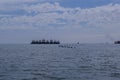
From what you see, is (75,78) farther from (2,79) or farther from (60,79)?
(2,79)

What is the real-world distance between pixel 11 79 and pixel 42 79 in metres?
4.18

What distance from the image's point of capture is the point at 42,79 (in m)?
39.1

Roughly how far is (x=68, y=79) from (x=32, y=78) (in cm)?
508

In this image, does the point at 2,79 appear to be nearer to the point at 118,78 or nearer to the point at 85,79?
the point at 85,79

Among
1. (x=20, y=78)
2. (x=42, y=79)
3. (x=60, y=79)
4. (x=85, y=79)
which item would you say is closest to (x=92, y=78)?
(x=85, y=79)

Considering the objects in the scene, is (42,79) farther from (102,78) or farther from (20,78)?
(102,78)

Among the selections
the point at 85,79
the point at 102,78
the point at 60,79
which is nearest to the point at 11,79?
the point at 60,79

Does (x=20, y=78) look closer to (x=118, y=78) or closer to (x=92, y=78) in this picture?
(x=92, y=78)

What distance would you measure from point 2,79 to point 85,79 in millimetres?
11142

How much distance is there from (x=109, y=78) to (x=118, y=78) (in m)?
1.21

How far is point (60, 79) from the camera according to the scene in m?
39.2

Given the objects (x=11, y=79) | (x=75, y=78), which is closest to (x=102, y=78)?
(x=75, y=78)

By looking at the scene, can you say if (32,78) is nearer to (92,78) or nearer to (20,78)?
(20,78)

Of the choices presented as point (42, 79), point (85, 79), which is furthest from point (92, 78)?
point (42, 79)
